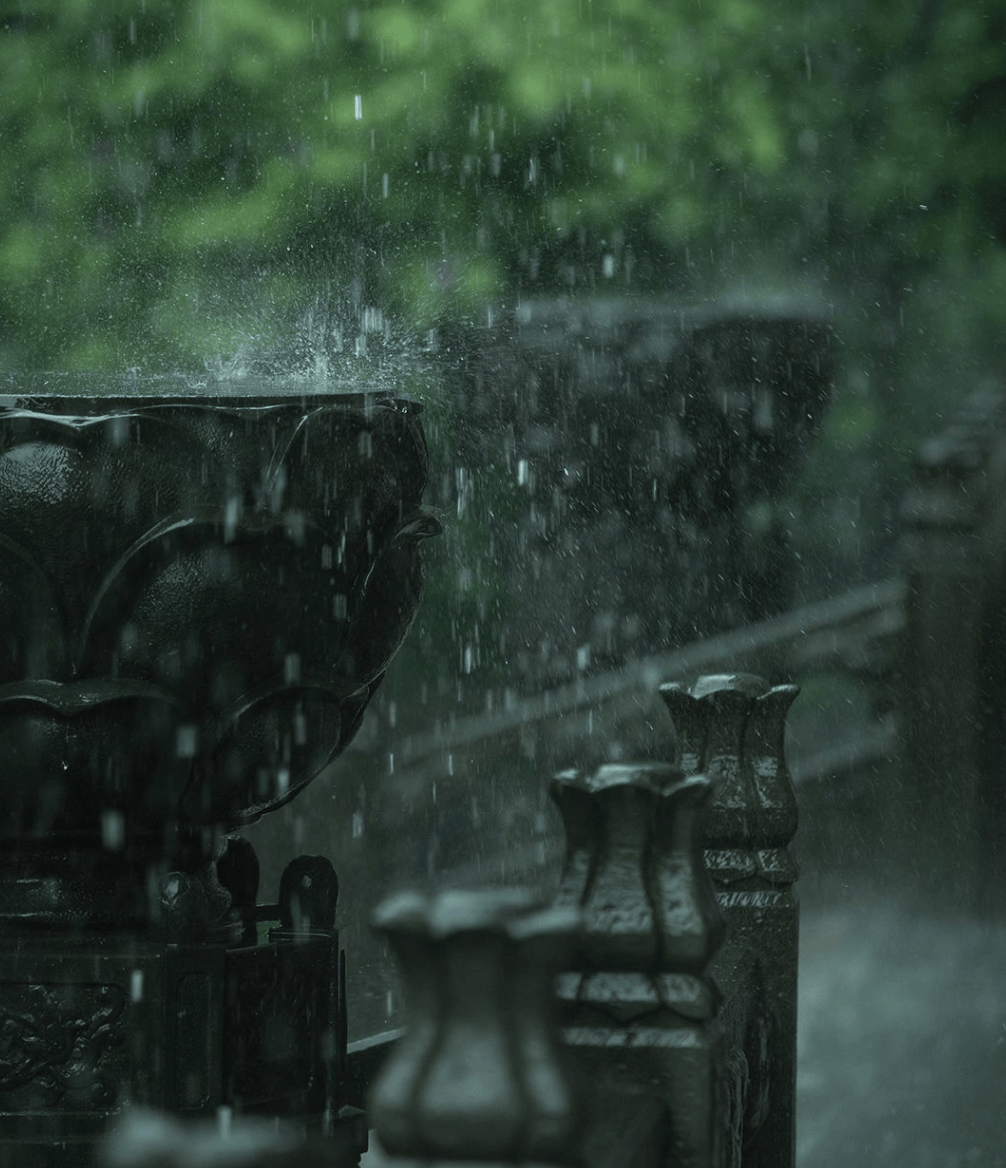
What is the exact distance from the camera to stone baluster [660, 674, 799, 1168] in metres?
2.32

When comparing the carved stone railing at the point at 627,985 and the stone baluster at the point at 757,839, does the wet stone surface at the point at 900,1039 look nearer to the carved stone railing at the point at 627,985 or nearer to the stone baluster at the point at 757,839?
the stone baluster at the point at 757,839

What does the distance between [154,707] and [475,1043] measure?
3.43ft

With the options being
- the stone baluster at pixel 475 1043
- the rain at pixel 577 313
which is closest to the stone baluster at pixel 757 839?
the stone baluster at pixel 475 1043

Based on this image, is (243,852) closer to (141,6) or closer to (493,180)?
(493,180)

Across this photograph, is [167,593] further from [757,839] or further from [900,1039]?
[900,1039]

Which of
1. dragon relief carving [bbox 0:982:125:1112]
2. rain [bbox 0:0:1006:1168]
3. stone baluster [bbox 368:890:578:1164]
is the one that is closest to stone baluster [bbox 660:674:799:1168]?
dragon relief carving [bbox 0:982:125:1112]

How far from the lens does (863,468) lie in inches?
304

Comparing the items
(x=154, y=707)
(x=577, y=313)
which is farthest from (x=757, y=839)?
(x=577, y=313)

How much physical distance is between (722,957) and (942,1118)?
1926mm

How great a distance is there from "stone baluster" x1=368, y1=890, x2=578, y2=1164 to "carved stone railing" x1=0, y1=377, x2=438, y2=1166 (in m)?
1.02

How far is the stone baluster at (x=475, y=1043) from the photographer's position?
816 millimetres

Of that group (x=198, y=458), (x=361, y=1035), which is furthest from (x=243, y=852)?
(x=361, y=1035)

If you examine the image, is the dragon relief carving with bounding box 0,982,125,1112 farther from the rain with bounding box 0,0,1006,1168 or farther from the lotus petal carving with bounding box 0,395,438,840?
the rain with bounding box 0,0,1006,1168

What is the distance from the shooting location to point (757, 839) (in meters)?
2.38
